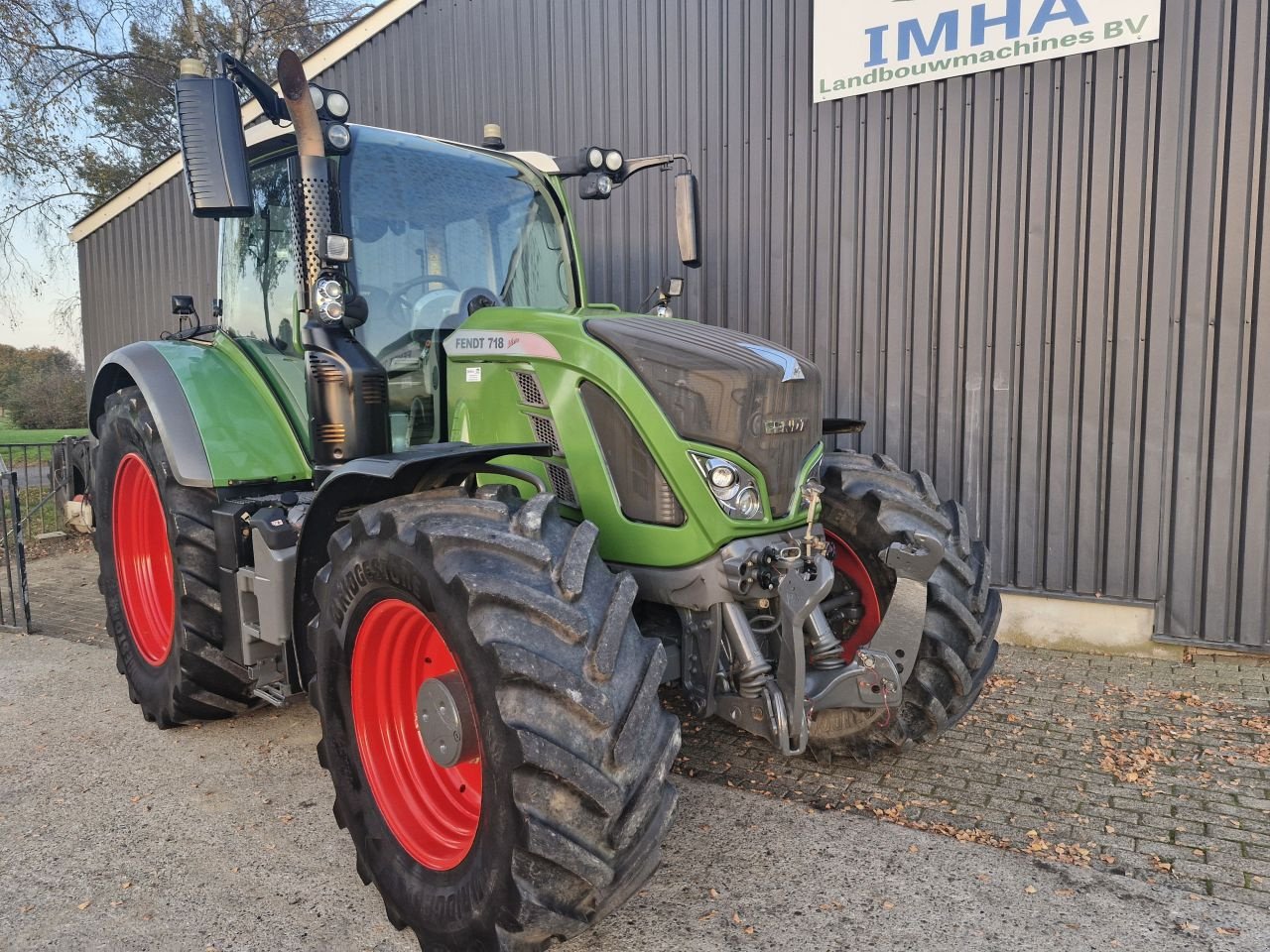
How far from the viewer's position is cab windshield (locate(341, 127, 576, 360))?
3.37 meters

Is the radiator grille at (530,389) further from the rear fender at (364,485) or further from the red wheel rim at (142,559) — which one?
the red wheel rim at (142,559)

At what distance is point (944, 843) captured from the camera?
297 centimetres

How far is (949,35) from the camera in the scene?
5125 millimetres

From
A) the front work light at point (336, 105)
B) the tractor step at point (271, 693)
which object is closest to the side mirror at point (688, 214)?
the front work light at point (336, 105)

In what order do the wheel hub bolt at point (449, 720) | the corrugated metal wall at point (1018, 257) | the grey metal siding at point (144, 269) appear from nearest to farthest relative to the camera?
the wheel hub bolt at point (449, 720) < the corrugated metal wall at point (1018, 257) < the grey metal siding at point (144, 269)

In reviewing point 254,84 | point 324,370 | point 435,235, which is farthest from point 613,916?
point 254,84

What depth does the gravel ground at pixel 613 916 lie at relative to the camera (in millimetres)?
2510

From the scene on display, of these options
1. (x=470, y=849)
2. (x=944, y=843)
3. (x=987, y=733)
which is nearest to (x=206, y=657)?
(x=470, y=849)

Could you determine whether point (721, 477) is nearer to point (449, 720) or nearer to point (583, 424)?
point (583, 424)

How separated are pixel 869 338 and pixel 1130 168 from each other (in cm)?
161

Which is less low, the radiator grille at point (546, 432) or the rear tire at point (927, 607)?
the radiator grille at point (546, 432)

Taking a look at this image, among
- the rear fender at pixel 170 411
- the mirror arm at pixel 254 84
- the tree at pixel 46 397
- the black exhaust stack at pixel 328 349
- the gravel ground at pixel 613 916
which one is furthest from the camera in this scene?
the tree at pixel 46 397

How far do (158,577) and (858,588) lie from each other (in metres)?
3.25

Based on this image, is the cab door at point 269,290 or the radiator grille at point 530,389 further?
the cab door at point 269,290
